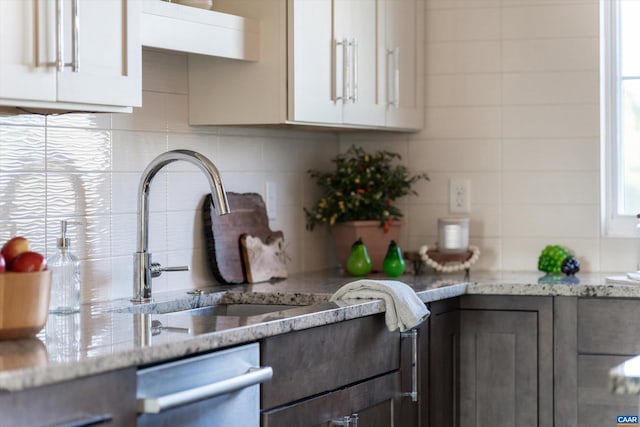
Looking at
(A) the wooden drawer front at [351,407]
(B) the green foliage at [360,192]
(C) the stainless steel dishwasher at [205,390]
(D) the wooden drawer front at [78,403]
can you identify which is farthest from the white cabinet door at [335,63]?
(D) the wooden drawer front at [78,403]

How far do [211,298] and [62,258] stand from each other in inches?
25.5

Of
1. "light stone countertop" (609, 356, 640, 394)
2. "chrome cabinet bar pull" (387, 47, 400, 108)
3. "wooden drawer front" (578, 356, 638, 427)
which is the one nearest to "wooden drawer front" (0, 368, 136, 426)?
"light stone countertop" (609, 356, 640, 394)

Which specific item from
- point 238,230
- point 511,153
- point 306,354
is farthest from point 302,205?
point 306,354

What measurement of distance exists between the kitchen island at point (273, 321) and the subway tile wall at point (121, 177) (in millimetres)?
136

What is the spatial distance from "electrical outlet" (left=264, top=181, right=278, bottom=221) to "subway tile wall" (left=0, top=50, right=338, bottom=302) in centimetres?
3

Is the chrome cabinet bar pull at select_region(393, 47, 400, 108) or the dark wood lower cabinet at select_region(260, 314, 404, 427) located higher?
the chrome cabinet bar pull at select_region(393, 47, 400, 108)

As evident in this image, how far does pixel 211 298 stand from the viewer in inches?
119

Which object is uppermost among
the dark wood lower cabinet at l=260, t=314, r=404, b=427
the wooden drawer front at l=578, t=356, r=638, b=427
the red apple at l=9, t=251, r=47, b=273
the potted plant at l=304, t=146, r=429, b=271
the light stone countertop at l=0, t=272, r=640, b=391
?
the potted plant at l=304, t=146, r=429, b=271

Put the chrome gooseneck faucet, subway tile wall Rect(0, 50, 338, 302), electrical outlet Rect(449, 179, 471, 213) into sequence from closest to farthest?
subway tile wall Rect(0, 50, 338, 302), the chrome gooseneck faucet, electrical outlet Rect(449, 179, 471, 213)

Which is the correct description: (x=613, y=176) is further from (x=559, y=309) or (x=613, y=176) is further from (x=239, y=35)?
(x=239, y=35)

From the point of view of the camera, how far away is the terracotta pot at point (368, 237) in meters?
3.76

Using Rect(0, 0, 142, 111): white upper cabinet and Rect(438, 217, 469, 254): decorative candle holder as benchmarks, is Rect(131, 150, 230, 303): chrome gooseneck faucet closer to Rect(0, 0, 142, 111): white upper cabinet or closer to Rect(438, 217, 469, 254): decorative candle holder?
Rect(0, 0, 142, 111): white upper cabinet

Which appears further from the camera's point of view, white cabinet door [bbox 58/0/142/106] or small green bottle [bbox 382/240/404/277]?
small green bottle [bbox 382/240/404/277]

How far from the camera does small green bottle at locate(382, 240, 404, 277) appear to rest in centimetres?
358
